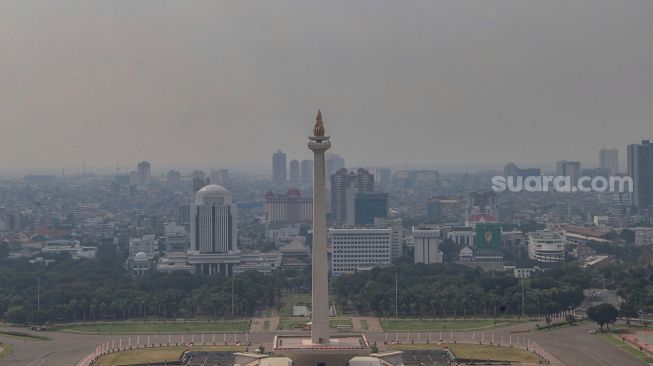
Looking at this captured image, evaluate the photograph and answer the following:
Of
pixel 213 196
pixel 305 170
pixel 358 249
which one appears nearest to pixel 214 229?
pixel 213 196

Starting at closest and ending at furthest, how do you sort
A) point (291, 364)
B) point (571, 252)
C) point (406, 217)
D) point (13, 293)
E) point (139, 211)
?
point (291, 364) < point (13, 293) < point (571, 252) < point (406, 217) < point (139, 211)

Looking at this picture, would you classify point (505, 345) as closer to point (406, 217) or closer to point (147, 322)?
point (147, 322)

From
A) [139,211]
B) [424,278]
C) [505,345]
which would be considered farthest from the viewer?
[139,211]

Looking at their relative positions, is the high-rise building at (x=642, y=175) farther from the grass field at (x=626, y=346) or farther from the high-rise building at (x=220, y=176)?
the high-rise building at (x=220, y=176)

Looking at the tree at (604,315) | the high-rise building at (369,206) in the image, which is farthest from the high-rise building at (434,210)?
the tree at (604,315)

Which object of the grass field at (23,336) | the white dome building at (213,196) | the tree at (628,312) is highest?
the white dome building at (213,196)

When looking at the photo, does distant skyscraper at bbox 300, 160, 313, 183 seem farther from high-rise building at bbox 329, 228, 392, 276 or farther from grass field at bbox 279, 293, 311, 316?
grass field at bbox 279, 293, 311, 316

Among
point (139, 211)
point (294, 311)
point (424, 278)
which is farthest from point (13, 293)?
point (139, 211)

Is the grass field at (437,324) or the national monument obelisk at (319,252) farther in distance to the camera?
the grass field at (437,324)
